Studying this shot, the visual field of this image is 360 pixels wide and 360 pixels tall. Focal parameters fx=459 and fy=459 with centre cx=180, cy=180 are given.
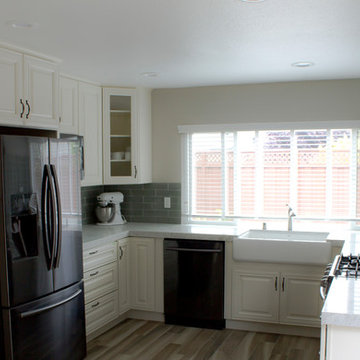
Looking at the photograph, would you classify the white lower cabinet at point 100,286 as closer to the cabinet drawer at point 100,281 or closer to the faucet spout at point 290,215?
the cabinet drawer at point 100,281

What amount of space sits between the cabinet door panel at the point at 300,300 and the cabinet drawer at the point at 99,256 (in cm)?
152

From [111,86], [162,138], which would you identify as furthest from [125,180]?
[111,86]

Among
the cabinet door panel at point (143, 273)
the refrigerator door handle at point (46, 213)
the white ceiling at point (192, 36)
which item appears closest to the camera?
the white ceiling at point (192, 36)

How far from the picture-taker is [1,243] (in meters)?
2.79

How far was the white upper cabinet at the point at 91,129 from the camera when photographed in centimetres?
430

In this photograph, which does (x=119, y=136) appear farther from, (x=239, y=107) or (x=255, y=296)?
(x=255, y=296)

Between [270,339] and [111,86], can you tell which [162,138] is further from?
[270,339]

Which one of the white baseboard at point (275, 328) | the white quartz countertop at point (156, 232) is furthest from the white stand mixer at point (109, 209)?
the white baseboard at point (275, 328)

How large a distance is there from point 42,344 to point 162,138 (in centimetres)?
257

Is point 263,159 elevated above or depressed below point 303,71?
below

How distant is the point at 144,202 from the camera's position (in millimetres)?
5023

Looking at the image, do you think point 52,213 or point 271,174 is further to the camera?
point 271,174

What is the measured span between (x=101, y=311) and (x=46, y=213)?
4.27ft

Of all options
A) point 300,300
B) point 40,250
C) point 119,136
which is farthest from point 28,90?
point 300,300
